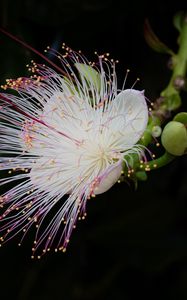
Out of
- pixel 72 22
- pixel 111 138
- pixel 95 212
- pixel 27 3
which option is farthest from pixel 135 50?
pixel 111 138

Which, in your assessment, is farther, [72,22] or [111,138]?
[72,22]

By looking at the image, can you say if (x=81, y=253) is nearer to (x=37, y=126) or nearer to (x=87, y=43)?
(x=87, y=43)

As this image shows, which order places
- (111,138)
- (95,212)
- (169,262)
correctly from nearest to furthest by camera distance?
(111,138)
(95,212)
(169,262)

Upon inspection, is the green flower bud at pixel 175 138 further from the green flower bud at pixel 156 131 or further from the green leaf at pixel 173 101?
the green leaf at pixel 173 101

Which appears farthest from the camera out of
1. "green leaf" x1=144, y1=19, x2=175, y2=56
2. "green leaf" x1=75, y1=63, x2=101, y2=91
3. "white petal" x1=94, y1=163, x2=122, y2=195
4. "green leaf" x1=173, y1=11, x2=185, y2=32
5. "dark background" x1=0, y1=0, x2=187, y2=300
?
"dark background" x1=0, y1=0, x2=187, y2=300

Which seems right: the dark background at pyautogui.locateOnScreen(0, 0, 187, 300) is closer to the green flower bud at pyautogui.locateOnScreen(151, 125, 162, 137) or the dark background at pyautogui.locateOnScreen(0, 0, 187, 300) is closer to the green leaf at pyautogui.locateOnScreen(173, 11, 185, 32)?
the green leaf at pyautogui.locateOnScreen(173, 11, 185, 32)

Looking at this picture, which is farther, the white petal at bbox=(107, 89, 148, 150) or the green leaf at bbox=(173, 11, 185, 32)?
the green leaf at bbox=(173, 11, 185, 32)

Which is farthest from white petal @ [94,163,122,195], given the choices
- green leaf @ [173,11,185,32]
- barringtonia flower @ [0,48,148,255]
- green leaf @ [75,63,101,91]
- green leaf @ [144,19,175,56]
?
green leaf @ [173,11,185,32]

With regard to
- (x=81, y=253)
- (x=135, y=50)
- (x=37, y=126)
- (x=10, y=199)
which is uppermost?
(x=135, y=50)

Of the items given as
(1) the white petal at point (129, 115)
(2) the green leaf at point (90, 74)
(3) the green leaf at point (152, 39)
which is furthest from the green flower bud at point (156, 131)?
(3) the green leaf at point (152, 39)
